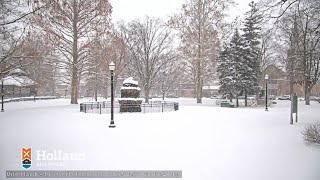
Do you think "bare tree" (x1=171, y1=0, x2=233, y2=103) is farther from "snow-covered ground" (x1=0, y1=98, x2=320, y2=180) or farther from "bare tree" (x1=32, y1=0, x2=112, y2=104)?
"snow-covered ground" (x1=0, y1=98, x2=320, y2=180)

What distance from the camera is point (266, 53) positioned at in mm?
50812

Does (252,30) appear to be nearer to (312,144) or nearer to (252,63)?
(252,63)

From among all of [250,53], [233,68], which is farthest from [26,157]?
[250,53]

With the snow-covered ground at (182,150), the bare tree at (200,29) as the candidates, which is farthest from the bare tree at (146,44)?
the snow-covered ground at (182,150)

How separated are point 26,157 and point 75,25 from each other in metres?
A: 22.9

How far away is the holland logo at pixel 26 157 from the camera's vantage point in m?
7.51

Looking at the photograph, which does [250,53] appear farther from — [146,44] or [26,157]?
[26,157]

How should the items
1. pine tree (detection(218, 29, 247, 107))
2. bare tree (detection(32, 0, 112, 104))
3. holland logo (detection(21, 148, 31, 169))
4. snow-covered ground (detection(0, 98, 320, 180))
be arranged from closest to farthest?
snow-covered ground (detection(0, 98, 320, 180)) < holland logo (detection(21, 148, 31, 169)) < bare tree (detection(32, 0, 112, 104)) < pine tree (detection(218, 29, 247, 107))

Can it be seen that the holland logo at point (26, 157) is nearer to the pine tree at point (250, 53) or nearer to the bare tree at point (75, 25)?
the bare tree at point (75, 25)

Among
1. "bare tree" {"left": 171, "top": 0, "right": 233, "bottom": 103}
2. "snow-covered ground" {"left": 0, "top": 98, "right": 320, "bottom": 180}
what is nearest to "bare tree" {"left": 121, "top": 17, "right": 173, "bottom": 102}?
"bare tree" {"left": 171, "top": 0, "right": 233, "bottom": 103}

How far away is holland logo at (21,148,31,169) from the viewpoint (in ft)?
24.6

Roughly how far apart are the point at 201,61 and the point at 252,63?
22.2ft

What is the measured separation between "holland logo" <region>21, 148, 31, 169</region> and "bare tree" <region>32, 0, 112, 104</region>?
19103mm

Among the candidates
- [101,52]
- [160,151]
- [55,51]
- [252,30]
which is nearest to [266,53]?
[252,30]
